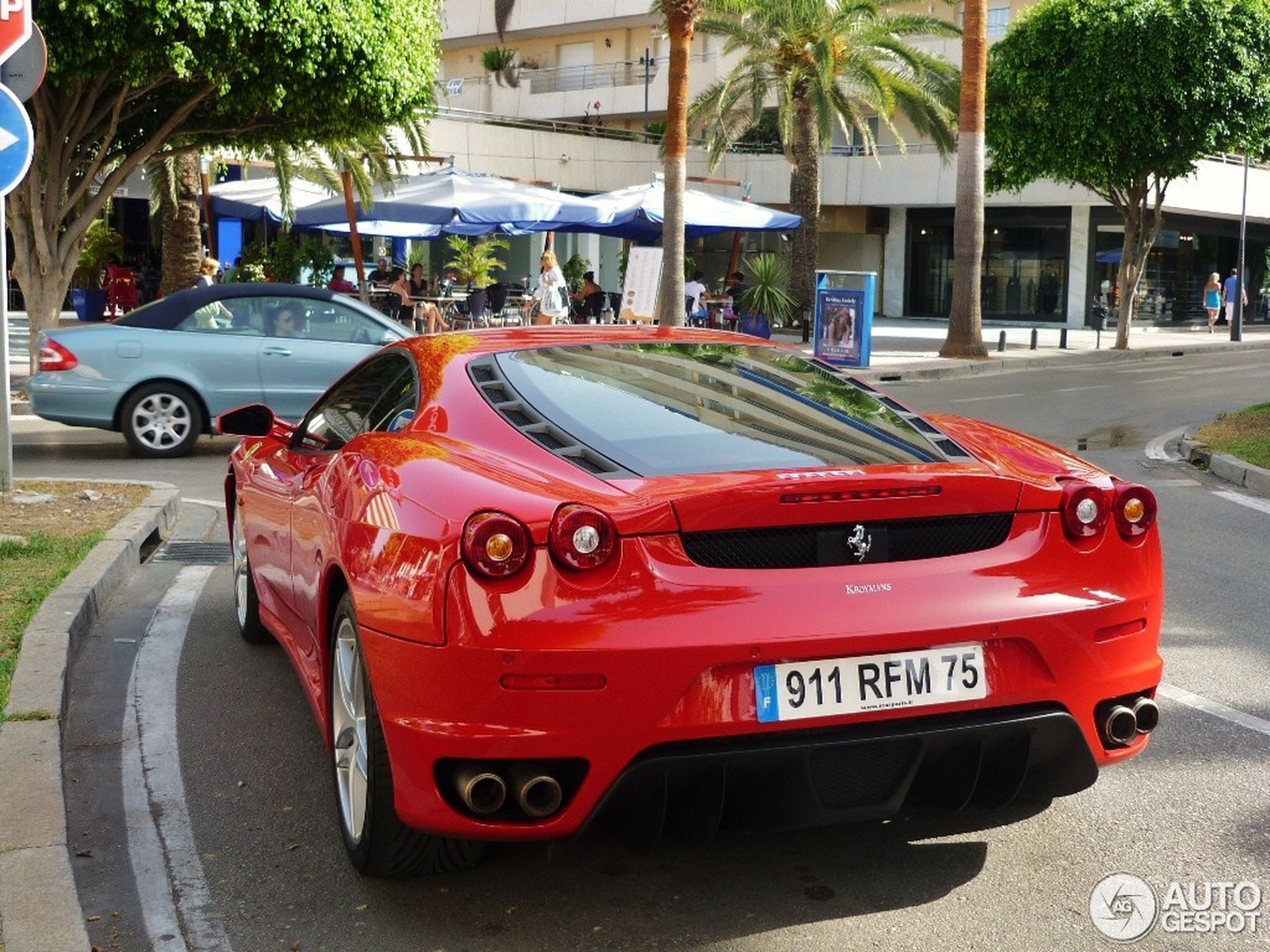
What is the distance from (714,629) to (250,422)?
3059mm

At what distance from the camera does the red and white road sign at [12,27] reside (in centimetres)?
914

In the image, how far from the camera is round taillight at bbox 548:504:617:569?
345cm

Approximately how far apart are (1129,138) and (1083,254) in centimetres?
1299

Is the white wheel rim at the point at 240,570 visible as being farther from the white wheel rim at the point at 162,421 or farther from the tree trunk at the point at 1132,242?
the tree trunk at the point at 1132,242

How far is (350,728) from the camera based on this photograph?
415 cm

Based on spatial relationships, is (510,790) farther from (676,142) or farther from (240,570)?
(676,142)

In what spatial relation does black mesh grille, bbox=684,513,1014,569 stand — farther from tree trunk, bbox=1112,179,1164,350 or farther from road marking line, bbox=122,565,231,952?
tree trunk, bbox=1112,179,1164,350

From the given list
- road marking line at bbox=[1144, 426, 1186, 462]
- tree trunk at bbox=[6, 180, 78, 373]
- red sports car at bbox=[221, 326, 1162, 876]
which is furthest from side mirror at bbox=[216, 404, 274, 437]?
tree trunk at bbox=[6, 180, 78, 373]

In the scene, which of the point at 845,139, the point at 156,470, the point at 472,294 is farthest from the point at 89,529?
the point at 845,139

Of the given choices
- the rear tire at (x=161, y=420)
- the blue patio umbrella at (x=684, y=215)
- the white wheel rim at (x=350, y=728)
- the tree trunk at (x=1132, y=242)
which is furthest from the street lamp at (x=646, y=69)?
the white wheel rim at (x=350, y=728)

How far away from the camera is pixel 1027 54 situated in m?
32.5

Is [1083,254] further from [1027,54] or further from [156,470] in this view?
[156,470]

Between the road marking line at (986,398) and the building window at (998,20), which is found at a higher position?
the building window at (998,20)

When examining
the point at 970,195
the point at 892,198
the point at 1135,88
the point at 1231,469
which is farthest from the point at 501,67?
the point at 1231,469
